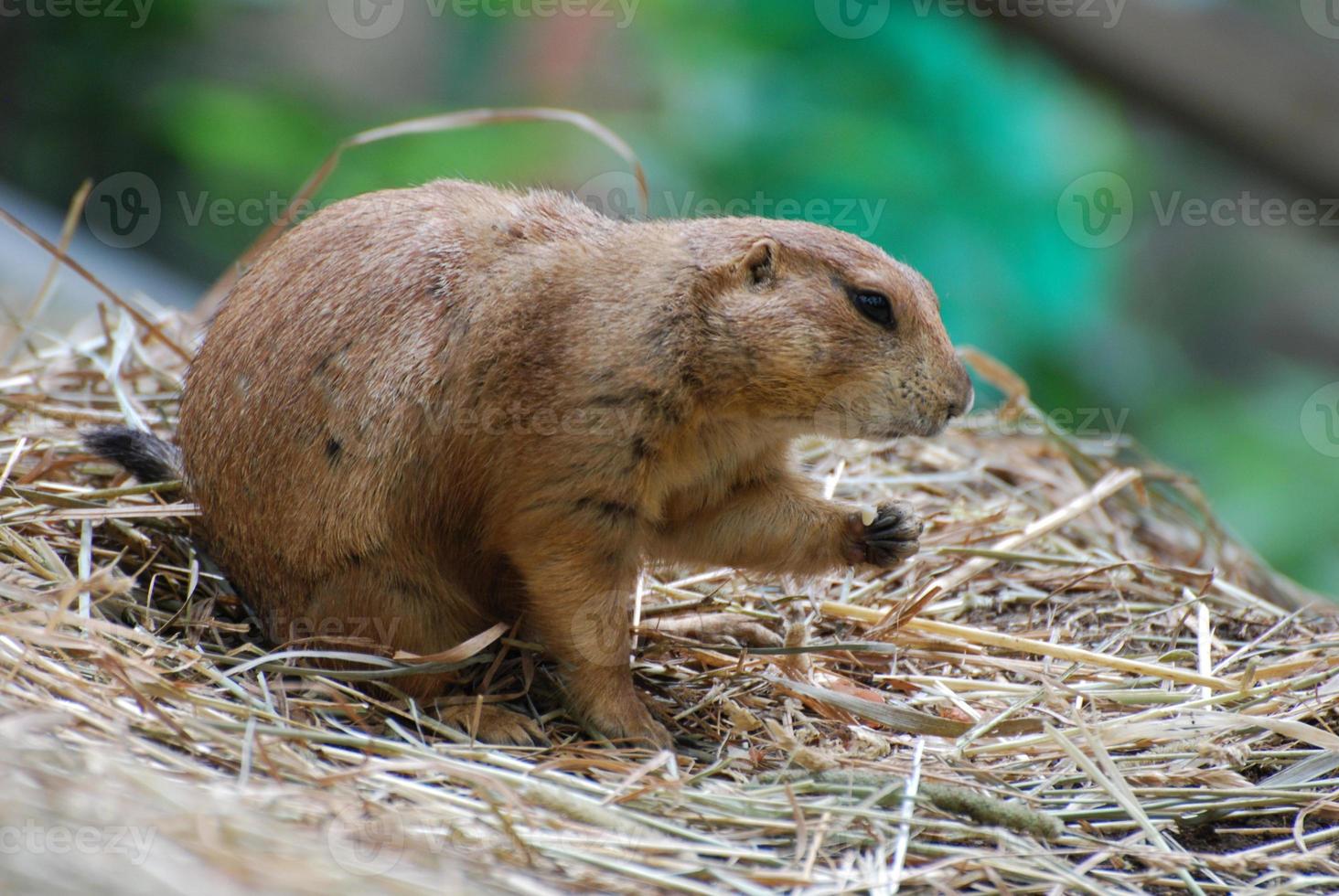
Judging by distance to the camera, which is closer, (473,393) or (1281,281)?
(473,393)

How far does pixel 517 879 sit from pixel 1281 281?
13.1 meters

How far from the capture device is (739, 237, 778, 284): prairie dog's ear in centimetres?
414

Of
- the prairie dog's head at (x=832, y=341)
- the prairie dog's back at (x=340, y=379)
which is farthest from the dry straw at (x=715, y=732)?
the prairie dog's head at (x=832, y=341)

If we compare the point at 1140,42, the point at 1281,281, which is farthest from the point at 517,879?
the point at 1281,281

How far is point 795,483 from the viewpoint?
4.67 metres

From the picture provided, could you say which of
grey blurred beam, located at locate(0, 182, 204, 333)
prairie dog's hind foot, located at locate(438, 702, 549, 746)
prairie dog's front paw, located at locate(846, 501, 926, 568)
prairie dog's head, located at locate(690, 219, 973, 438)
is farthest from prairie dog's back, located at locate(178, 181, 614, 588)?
grey blurred beam, located at locate(0, 182, 204, 333)

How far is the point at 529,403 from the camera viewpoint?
4.08 metres

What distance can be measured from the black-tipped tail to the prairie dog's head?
84.0 inches

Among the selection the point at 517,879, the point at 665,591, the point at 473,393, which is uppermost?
the point at 473,393

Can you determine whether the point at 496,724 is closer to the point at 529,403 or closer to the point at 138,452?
the point at 529,403

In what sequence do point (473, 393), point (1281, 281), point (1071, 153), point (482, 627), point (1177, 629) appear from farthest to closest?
point (1281, 281) < point (1071, 153) < point (1177, 629) < point (482, 627) < point (473, 393)

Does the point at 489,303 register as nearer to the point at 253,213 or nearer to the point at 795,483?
the point at 795,483

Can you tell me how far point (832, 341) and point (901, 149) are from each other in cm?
599

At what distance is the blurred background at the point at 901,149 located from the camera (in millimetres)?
7676
